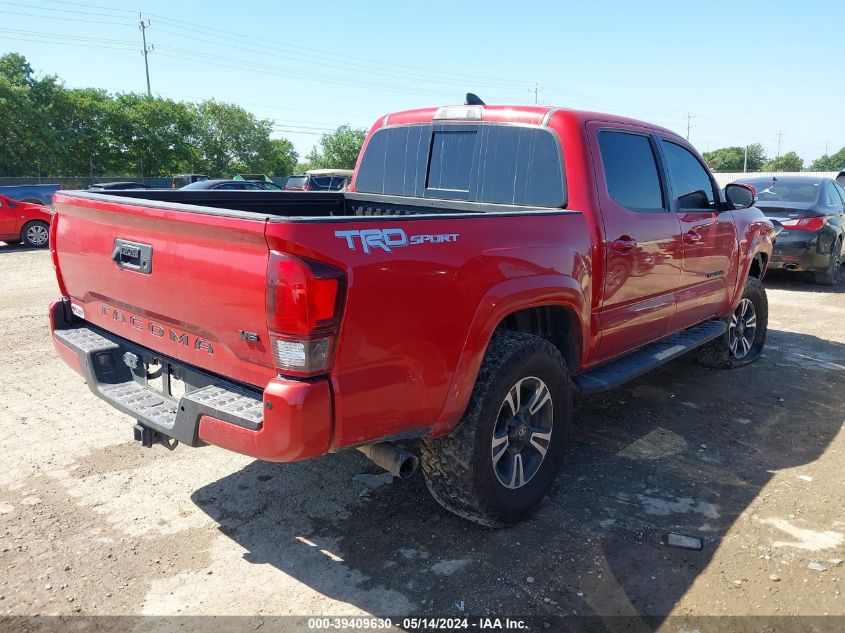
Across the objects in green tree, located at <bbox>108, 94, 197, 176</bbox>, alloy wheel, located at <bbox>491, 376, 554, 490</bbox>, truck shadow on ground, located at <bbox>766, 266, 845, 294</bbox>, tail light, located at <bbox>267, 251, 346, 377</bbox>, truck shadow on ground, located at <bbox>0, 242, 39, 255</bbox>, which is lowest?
truck shadow on ground, located at <bbox>0, 242, 39, 255</bbox>

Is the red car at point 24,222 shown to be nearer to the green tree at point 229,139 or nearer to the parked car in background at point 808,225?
the parked car in background at point 808,225

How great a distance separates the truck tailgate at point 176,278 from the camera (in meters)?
2.43

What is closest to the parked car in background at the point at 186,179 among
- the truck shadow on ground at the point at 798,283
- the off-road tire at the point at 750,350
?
the truck shadow on ground at the point at 798,283

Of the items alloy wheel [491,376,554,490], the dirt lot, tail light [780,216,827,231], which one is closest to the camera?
the dirt lot

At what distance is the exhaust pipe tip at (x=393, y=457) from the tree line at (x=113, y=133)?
49469mm

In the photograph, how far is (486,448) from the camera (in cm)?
302

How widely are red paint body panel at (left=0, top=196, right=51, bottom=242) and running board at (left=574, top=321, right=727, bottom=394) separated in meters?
15.1

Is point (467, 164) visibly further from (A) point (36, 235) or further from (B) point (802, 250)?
(A) point (36, 235)

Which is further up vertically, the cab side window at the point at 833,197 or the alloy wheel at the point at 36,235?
the cab side window at the point at 833,197

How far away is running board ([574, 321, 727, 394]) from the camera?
382 cm

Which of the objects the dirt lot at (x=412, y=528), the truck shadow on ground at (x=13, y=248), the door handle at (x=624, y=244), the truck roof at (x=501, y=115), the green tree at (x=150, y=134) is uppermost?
the green tree at (x=150, y=134)

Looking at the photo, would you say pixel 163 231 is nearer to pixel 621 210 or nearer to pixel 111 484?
pixel 111 484

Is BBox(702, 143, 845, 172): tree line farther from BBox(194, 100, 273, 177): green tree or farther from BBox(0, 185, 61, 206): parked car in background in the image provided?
BBox(0, 185, 61, 206): parked car in background

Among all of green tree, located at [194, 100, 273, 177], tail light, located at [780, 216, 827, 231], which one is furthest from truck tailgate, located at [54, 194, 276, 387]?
green tree, located at [194, 100, 273, 177]
